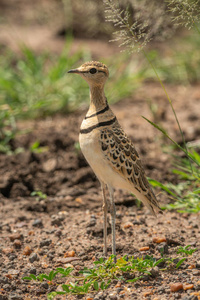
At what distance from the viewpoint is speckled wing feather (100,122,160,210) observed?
131 inches

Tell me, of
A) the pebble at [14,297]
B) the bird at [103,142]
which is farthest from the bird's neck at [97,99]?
the pebble at [14,297]

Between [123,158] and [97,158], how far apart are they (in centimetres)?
22

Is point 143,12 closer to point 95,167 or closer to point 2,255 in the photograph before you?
point 95,167

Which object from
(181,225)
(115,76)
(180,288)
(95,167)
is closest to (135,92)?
(115,76)

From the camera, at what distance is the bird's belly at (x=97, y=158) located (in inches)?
129

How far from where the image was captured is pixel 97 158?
3.31 m

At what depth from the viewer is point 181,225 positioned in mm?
4082

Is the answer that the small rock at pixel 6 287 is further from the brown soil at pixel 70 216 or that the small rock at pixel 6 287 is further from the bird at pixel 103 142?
the bird at pixel 103 142

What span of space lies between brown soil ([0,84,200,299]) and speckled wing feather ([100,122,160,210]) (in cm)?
49

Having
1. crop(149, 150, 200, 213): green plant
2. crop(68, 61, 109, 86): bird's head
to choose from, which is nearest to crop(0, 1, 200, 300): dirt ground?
crop(149, 150, 200, 213): green plant

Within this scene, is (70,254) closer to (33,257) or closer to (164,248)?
(33,257)

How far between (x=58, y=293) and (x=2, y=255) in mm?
826

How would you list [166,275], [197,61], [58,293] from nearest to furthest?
[58,293] → [166,275] → [197,61]

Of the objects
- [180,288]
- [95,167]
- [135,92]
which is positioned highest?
[135,92]
